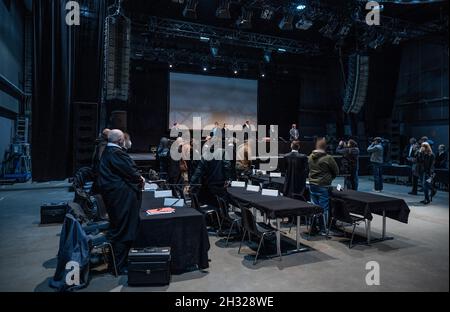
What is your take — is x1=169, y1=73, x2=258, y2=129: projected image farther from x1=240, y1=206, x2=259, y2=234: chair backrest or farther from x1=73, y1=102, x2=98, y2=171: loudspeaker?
x1=240, y1=206, x2=259, y2=234: chair backrest

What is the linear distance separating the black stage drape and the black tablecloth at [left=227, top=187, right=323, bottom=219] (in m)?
5.28

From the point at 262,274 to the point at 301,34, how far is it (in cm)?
1126

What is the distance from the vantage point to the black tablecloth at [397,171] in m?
9.71

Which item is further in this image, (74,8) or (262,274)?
(74,8)

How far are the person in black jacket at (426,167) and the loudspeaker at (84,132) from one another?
7.58m

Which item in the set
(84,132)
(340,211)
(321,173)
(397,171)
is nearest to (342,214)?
(340,211)

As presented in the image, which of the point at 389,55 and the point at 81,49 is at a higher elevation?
the point at 389,55

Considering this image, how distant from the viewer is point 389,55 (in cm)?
1427

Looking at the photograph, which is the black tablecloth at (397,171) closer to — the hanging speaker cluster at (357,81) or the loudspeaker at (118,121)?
the hanging speaker cluster at (357,81)

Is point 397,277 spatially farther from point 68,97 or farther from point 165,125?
point 165,125

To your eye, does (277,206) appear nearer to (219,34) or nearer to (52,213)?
(52,213)

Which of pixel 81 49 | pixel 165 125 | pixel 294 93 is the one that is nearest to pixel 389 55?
pixel 294 93

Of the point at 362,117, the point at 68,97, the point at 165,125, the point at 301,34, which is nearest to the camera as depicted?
the point at 68,97
